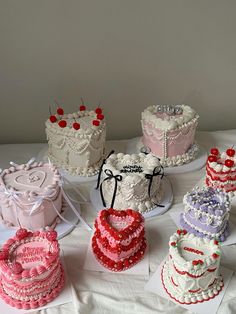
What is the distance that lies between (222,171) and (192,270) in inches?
20.0

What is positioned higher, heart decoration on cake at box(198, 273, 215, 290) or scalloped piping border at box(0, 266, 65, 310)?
heart decoration on cake at box(198, 273, 215, 290)

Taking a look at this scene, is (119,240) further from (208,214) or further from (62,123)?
(62,123)

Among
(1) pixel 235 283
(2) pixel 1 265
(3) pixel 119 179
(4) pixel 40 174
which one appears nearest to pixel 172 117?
(3) pixel 119 179

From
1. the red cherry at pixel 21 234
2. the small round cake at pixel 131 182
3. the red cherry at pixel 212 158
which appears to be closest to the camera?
the red cherry at pixel 21 234

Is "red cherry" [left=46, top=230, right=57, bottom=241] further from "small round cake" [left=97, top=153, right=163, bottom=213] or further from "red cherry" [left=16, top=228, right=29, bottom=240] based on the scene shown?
"small round cake" [left=97, top=153, right=163, bottom=213]

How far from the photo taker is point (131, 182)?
1.41 m

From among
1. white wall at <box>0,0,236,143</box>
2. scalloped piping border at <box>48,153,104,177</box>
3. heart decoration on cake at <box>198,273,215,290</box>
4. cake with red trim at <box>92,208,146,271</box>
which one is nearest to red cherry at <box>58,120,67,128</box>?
scalloped piping border at <box>48,153,104,177</box>

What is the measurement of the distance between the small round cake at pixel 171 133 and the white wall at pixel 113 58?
0.78 feet

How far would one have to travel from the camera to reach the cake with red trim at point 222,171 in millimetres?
1516

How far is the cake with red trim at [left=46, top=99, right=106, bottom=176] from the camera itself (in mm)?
1603

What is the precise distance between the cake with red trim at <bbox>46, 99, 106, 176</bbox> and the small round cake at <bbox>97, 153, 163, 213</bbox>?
139mm

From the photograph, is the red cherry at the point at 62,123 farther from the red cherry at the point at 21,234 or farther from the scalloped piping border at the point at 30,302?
the scalloped piping border at the point at 30,302

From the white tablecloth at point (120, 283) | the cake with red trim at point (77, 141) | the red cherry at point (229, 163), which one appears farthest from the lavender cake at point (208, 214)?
the cake with red trim at point (77, 141)

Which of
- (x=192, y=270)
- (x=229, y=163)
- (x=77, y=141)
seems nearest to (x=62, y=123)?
(x=77, y=141)
